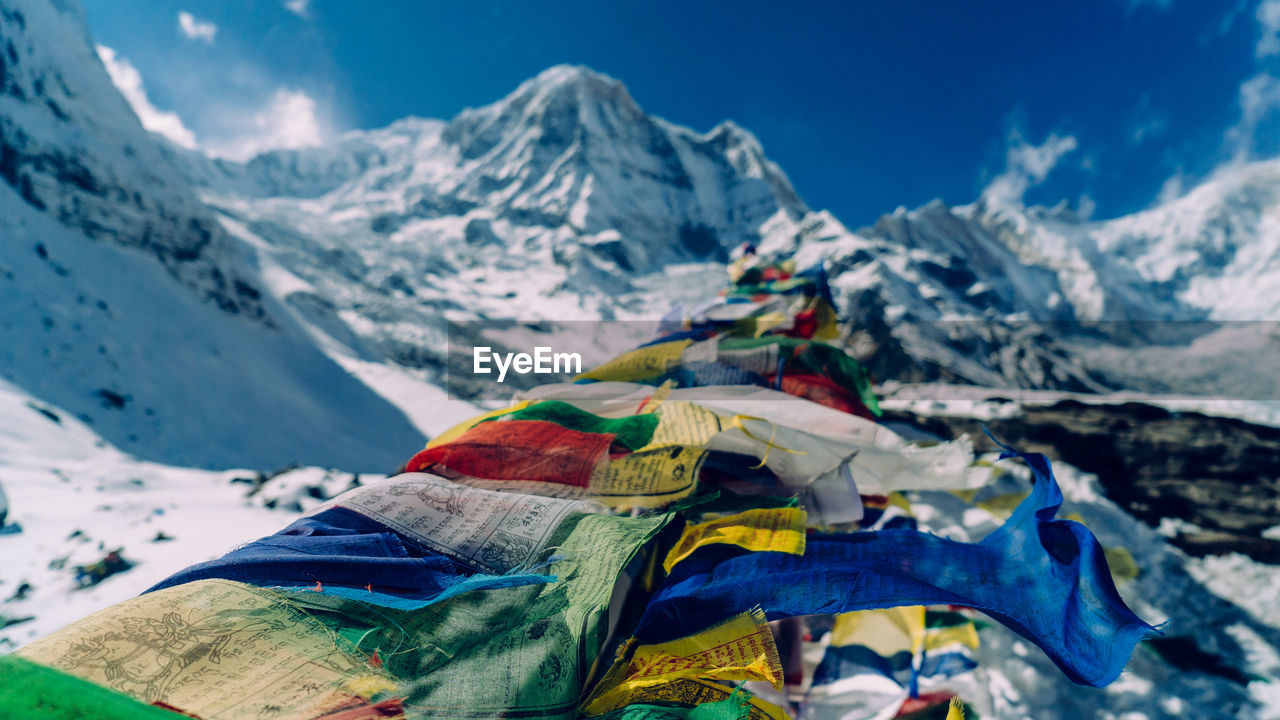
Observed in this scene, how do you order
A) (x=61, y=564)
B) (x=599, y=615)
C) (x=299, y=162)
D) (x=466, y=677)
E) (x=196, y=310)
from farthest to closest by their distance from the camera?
(x=299, y=162)
(x=196, y=310)
(x=61, y=564)
(x=599, y=615)
(x=466, y=677)

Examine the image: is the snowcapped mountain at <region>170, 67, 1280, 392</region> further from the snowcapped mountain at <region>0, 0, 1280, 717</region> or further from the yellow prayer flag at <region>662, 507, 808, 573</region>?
the yellow prayer flag at <region>662, 507, 808, 573</region>

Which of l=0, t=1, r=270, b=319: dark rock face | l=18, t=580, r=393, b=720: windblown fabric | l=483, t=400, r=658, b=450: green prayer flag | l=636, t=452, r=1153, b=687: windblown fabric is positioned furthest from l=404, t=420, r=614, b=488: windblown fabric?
l=0, t=1, r=270, b=319: dark rock face

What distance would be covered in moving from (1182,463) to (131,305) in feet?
45.2

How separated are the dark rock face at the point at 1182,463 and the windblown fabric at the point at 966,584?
103 inches

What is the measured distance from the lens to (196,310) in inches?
441

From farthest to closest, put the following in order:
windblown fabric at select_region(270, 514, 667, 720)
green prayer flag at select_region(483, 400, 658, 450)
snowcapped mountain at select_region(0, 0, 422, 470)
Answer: snowcapped mountain at select_region(0, 0, 422, 470) < green prayer flag at select_region(483, 400, 658, 450) < windblown fabric at select_region(270, 514, 667, 720)

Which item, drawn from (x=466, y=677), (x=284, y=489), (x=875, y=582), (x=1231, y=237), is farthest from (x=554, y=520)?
(x=1231, y=237)

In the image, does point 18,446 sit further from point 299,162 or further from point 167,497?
point 299,162

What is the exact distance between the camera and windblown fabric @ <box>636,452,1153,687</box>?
1029mm

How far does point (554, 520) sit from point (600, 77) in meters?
95.8

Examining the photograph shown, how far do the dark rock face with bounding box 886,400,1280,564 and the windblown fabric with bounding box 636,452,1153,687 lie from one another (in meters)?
2.62

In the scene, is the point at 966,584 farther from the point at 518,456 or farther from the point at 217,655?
the point at 217,655

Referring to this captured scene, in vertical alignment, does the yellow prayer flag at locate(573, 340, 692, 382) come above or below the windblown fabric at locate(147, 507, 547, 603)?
above

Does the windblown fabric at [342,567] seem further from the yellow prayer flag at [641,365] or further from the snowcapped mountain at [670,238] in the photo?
the snowcapped mountain at [670,238]
